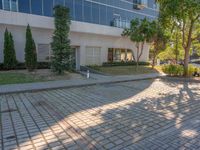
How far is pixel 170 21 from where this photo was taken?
51.3 feet

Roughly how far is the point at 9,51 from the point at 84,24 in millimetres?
8674

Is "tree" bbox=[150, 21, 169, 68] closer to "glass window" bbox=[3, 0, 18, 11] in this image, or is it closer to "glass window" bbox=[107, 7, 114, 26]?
"glass window" bbox=[107, 7, 114, 26]

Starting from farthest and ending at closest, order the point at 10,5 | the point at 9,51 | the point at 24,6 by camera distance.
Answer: the point at 24,6 < the point at 10,5 < the point at 9,51

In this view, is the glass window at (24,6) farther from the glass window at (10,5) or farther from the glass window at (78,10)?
the glass window at (78,10)

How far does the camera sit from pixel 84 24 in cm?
2042

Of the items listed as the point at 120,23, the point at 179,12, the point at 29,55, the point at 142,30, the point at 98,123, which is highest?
the point at 120,23

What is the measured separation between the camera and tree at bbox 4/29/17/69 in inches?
617

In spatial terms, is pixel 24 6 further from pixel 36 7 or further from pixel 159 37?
pixel 159 37

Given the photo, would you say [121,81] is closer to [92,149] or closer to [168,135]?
[168,135]

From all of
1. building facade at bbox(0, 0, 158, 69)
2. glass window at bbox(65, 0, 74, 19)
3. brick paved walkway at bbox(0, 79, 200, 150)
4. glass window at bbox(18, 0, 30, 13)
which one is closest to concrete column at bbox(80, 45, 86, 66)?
building facade at bbox(0, 0, 158, 69)

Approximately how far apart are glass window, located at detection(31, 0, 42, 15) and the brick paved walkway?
40.1ft

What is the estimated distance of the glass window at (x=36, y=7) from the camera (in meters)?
17.5

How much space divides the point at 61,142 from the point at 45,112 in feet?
7.80

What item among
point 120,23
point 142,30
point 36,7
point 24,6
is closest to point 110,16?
point 120,23
